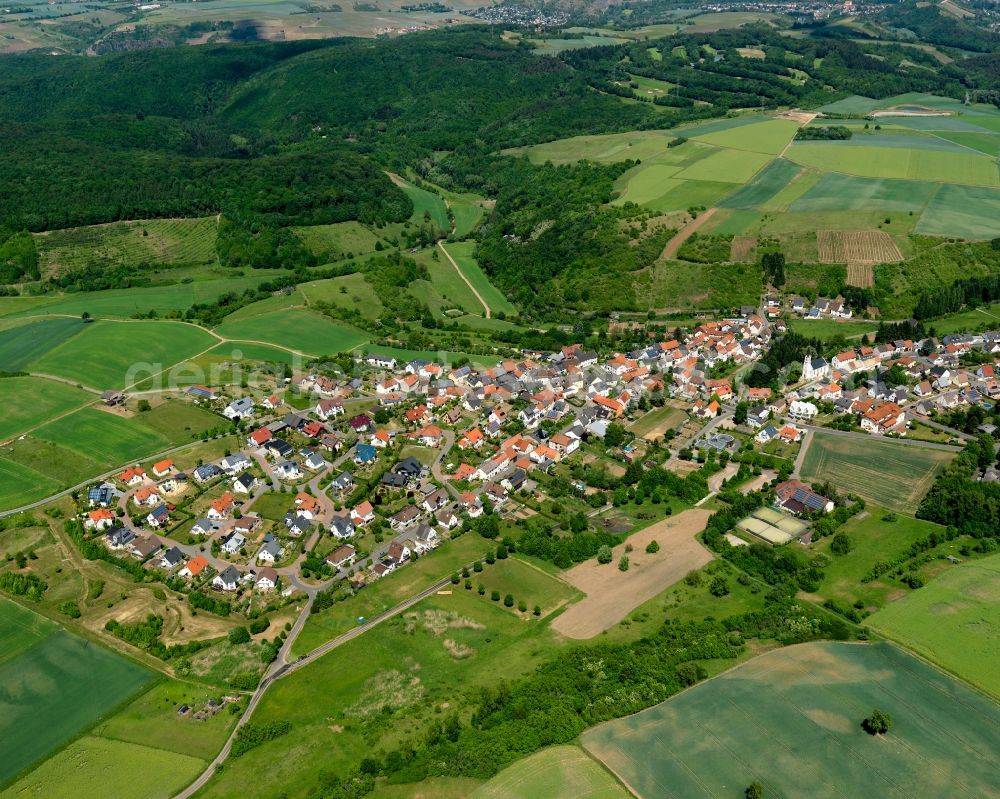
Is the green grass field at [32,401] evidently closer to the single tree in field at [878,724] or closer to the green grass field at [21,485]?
the green grass field at [21,485]

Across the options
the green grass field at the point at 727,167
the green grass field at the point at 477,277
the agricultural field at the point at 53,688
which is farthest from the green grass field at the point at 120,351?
the green grass field at the point at 727,167

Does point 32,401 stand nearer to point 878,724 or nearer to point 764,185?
point 878,724

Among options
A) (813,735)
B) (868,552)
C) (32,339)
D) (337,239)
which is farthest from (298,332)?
(813,735)

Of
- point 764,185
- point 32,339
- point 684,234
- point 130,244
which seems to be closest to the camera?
point 32,339

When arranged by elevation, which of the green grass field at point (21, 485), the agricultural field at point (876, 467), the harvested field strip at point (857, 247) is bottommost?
the green grass field at point (21, 485)

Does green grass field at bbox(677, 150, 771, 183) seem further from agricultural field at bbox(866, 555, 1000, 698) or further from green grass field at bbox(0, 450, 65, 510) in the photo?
green grass field at bbox(0, 450, 65, 510)

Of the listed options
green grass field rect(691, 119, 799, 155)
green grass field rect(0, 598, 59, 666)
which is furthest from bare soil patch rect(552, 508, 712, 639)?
green grass field rect(691, 119, 799, 155)
